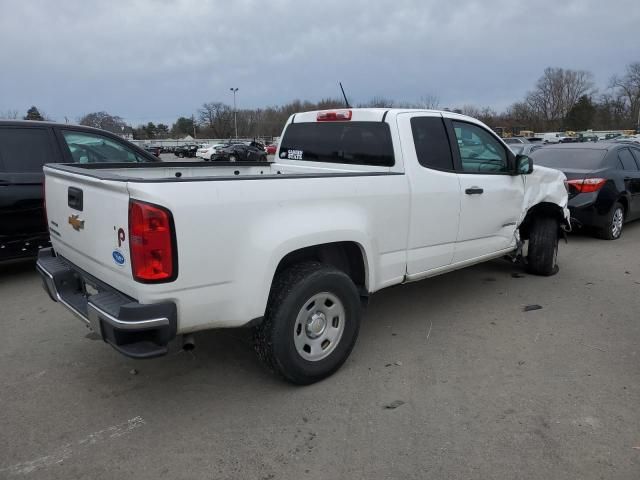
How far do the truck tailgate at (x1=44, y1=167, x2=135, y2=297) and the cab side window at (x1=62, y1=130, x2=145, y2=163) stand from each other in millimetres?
2591

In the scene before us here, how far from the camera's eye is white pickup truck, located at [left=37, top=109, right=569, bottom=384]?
2635mm

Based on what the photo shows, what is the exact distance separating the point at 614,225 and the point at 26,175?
8696 millimetres

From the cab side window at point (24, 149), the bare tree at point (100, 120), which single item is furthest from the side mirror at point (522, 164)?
the bare tree at point (100, 120)

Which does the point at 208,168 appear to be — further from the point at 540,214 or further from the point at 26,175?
the point at 540,214

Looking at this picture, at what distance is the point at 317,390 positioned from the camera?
11.1 feet

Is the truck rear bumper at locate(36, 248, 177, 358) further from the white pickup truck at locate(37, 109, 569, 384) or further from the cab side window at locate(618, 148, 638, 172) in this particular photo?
the cab side window at locate(618, 148, 638, 172)

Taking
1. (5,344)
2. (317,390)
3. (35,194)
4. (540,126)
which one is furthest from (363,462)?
(540,126)

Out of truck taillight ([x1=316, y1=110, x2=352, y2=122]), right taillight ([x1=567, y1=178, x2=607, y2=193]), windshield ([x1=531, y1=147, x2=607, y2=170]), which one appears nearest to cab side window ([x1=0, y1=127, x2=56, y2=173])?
truck taillight ([x1=316, y1=110, x2=352, y2=122])

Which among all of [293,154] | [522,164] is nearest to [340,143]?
[293,154]

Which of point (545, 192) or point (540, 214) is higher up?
point (545, 192)

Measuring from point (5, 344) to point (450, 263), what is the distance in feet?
12.7

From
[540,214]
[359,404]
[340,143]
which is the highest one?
[340,143]

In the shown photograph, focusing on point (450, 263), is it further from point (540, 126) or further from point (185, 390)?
point (540, 126)

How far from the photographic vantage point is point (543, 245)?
5.86 meters
